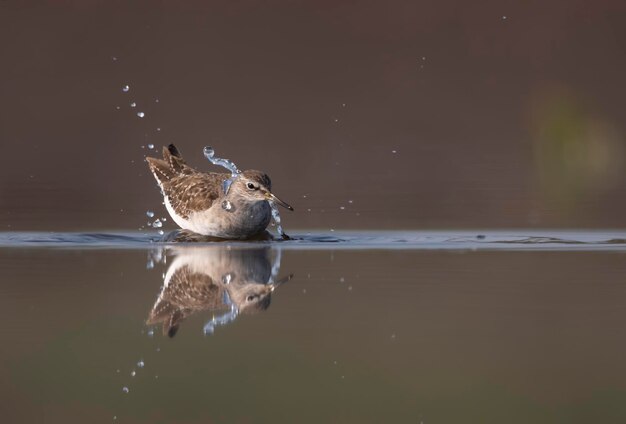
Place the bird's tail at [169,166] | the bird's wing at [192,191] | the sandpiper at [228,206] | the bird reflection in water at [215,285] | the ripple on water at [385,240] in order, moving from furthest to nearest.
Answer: the bird's tail at [169,166] < the bird's wing at [192,191] < the sandpiper at [228,206] < the ripple on water at [385,240] < the bird reflection in water at [215,285]

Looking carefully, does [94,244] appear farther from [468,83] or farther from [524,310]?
[468,83]

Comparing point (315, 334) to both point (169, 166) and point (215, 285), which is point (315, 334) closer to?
point (215, 285)

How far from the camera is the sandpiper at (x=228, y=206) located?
12180 millimetres

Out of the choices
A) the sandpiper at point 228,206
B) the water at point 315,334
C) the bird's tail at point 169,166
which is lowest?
the water at point 315,334

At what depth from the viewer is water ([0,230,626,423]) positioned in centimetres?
667

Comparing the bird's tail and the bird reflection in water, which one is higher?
the bird's tail

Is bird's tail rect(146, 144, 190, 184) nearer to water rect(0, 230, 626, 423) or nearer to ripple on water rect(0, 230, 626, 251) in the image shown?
ripple on water rect(0, 230, 626, 251)

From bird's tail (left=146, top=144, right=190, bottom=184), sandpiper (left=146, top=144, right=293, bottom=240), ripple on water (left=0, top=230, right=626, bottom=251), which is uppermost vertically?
bird's tail (left=146, top=144, right=190, bottom=184)

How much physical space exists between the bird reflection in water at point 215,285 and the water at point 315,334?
2cm

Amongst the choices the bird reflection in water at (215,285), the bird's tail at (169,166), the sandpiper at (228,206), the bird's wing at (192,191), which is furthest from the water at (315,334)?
the bird's tail at (169,166)

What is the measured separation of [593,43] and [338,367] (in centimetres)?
1927

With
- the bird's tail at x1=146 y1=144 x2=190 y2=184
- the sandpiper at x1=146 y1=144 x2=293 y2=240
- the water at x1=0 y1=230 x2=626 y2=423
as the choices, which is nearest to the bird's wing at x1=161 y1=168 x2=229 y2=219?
the sandpiper at x1=146 y1=144 x2=293 y2=240

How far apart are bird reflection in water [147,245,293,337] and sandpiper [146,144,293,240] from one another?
1.03m

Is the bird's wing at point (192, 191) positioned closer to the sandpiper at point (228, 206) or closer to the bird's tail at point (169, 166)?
the sandpiper at point (228, 206)
